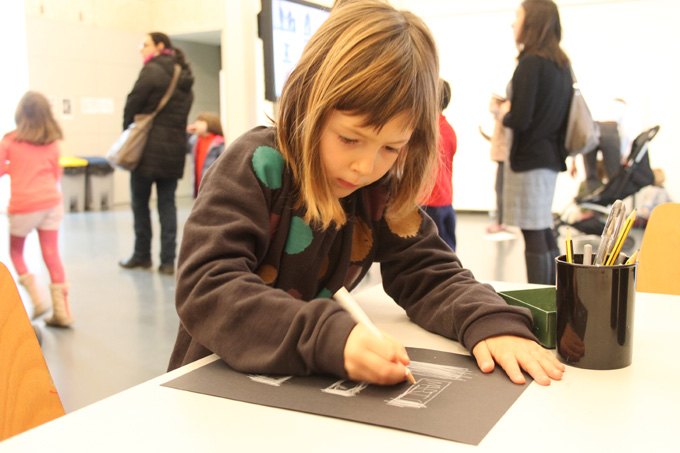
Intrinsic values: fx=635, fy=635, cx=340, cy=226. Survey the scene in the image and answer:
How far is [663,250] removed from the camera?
1.10 meters

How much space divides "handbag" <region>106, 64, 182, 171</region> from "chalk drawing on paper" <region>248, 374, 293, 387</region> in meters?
2.77

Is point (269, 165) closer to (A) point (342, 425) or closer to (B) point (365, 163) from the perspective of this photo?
(B) point (365, 163)

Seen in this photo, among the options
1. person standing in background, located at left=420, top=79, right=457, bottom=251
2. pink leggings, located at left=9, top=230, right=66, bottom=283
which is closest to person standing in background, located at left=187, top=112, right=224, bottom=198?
pink leggings, located at left=9, top=230, right=66, bottom=283

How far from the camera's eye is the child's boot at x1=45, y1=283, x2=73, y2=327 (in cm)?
245

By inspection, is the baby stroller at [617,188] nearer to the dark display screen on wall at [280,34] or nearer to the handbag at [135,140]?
the handbag at [135,140]

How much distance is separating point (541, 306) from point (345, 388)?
35 cm

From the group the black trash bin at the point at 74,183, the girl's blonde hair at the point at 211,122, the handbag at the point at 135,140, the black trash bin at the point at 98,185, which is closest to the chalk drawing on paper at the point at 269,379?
the handbag at the point at 135,140

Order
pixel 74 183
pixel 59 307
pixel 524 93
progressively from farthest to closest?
pixel 74 183 < pixel 59 307 < pixel 524 93

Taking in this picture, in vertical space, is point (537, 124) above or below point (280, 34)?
below

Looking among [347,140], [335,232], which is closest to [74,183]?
[335,232]

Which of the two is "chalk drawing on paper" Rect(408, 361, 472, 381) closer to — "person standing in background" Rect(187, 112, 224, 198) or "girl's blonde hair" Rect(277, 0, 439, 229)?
"girl's blonde hair" Rect(277, 0, 439, 229)

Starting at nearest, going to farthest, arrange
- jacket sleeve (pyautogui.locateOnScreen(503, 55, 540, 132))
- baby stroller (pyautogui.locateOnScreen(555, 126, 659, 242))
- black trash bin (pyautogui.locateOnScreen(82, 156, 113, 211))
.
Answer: jacket sleeve (pyautogui.locateOnScreen(503, 55, 540, 132)) → baby stroller (pyautogui.locateOnScreen(555, 126, 659, 242)) → black trash bin (pyautogui.locateOnScreen(82, 156, 113, 211))

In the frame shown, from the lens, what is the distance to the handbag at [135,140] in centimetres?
316

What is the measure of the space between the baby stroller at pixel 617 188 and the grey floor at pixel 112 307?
211 mm
